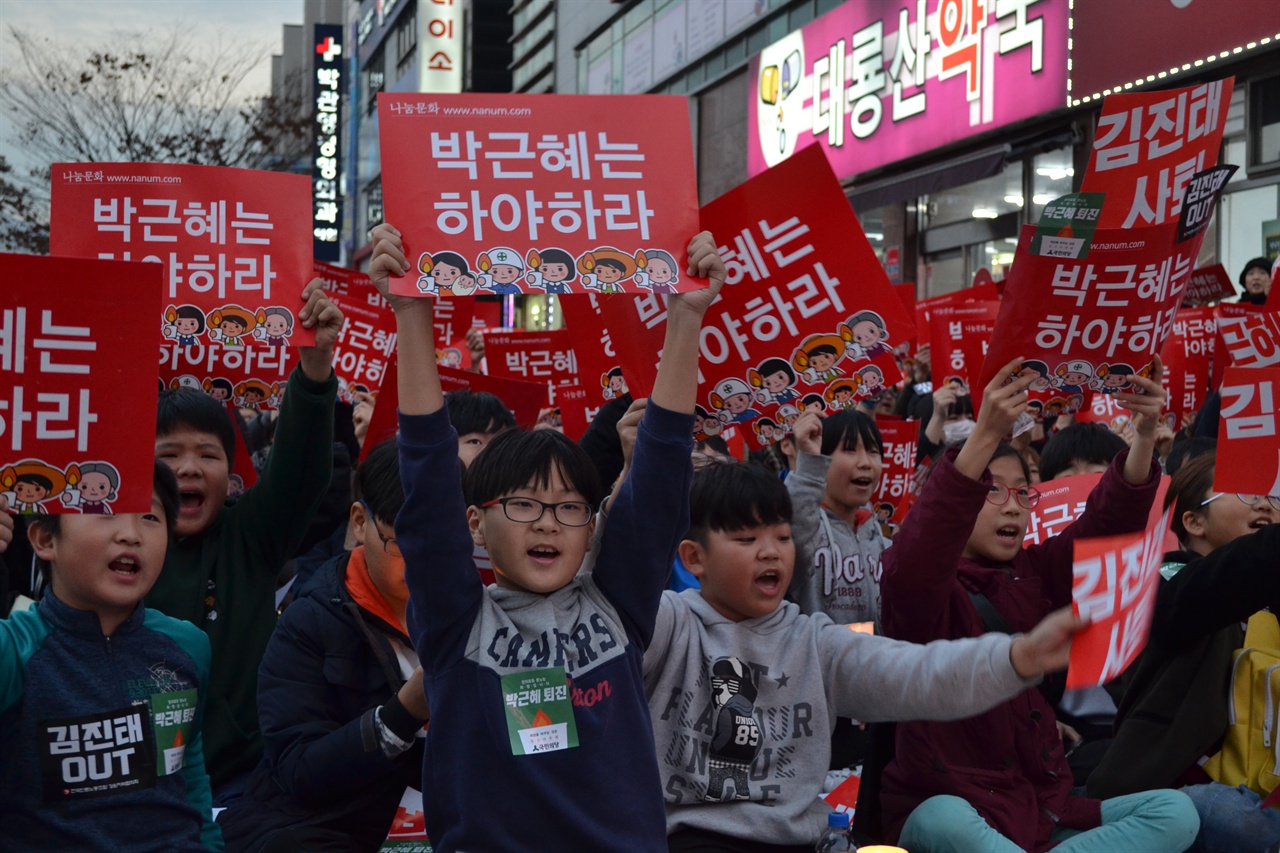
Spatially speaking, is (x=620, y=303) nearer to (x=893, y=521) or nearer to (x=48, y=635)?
(x=48, y=635)

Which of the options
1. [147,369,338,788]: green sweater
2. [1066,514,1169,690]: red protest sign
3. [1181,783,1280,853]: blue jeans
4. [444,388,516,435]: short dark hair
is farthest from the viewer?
[444,388,516,435]: short dark hair

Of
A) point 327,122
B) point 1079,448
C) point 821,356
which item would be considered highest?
point 327,122

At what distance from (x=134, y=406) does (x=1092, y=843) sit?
2667mm

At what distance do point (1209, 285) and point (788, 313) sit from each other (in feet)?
20.9

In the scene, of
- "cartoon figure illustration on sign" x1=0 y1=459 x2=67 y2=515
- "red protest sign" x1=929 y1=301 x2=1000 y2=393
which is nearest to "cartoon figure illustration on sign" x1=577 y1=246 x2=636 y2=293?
→ "cartoon figure illustration on sign" x1=0 y1=459 x2=67 y2=515

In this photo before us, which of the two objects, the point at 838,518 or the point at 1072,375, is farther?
the point at 838,518

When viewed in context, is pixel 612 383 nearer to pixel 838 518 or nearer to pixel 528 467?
pixel 838 518

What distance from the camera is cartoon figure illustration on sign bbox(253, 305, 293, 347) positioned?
14.4ft

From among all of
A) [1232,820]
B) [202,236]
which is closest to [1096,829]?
[1232,820]

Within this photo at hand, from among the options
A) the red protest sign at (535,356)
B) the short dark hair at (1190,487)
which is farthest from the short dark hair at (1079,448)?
the red protest sign at (535,356)

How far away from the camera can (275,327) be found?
4414 mm

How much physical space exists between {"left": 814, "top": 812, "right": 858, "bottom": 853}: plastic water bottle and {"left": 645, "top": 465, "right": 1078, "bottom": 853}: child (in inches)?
3.1

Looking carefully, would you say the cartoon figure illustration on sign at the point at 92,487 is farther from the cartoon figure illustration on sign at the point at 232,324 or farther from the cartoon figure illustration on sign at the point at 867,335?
the cartoon figure illustration on sign at the point at 867,335

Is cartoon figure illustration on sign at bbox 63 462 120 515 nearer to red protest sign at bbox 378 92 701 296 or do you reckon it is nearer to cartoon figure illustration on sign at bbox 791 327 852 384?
red protest sign at bbox 378 92 701 296
